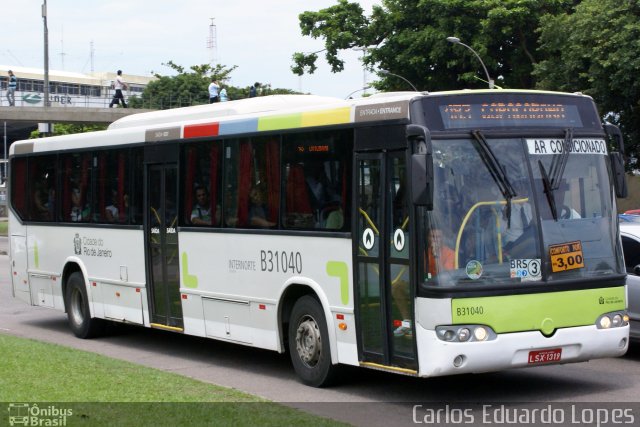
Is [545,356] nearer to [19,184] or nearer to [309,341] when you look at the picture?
[309,341]

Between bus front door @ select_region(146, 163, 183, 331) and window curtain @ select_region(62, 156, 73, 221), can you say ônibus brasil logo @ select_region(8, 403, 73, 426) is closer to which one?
bus front door @ select_region(146, 163, 183, 331)

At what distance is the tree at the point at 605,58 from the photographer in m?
Answer: 35.6

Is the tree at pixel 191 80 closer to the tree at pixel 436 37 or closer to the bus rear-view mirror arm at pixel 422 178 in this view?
the tree at pixel 436 37

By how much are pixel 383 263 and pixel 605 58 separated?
2859 centimetres

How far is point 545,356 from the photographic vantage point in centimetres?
995

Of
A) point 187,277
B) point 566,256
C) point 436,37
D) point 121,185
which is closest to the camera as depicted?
point 566,256

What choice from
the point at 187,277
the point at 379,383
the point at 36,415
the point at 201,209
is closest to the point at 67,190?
the point at 187,277

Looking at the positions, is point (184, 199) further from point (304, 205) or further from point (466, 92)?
point (466, 92)

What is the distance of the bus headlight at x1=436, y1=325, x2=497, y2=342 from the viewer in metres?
9.55

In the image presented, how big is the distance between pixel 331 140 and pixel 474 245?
214 centimetres

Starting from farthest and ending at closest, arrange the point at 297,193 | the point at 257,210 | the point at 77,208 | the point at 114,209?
the point at 77,208
the point at 114,209
the point at 257,210
the point at 297,193

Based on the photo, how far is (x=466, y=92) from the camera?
1016 centimetres

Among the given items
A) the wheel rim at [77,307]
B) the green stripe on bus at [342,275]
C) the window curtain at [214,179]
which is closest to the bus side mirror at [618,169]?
the green stripe on bus at [342,275]

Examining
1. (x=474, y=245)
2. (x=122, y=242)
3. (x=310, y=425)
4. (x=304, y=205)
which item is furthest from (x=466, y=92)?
(x=122, y=242)
